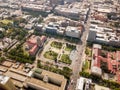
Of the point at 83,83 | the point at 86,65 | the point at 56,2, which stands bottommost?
the point at 86,65

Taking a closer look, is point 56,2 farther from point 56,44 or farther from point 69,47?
point 69,47

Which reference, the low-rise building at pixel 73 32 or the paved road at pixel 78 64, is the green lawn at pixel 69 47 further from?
the low-rise building at pixel 73 32

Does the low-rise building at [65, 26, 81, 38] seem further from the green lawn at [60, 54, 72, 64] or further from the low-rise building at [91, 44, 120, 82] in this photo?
the green lawn at [60, 54, 72, 64]

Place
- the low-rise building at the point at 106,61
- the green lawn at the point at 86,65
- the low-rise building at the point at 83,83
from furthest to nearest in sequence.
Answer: the green lawn at the point at 86,65 < the low-rise building at the point at 106,61 < the low-rise building at the point at 83,83

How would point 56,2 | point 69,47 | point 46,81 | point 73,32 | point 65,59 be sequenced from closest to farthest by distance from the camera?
1. point 46,81
2. point 65,59
3. point 69,47
4. point 73,32
5. point 56,2

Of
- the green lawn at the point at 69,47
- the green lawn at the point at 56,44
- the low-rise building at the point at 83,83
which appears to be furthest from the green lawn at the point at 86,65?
the green lawn at the point at 56,44

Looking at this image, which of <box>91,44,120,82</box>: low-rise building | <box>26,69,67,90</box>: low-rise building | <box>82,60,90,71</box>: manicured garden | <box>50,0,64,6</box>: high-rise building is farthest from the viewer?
<box>50,0,64,6</box>: high-rise building

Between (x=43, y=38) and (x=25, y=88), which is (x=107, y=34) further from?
(x=25, y=88)

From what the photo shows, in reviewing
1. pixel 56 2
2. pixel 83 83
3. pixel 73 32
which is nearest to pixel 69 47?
pixel 73 32

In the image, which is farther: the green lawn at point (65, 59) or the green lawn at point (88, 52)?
the green lawn at point (88, 52)

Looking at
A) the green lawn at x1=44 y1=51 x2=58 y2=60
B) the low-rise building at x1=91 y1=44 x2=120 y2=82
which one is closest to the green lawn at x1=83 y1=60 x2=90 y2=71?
the low-rise building at x1=91 y1=44 x2=120 y2=82

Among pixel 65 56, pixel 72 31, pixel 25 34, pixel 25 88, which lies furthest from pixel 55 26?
pixel 25 88
